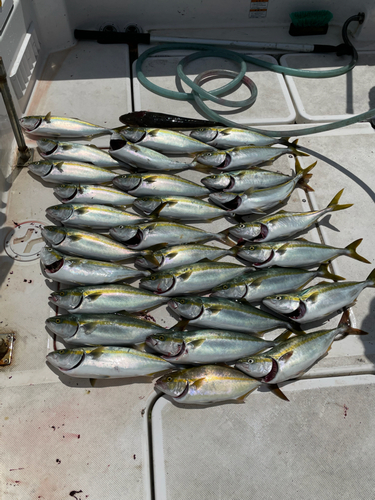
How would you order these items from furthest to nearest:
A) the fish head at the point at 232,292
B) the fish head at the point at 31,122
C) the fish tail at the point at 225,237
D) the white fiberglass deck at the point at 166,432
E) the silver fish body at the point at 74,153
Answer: the fish head at the point at 31,122 → the silver fish body at the point at 74,153 → the fish tail at the point at 225,237 → the fish head at the point at 232,292 → the white fiberglass deck at the point at 166,432

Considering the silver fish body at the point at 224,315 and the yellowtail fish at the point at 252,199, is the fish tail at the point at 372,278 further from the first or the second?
the yellowtail fish at the point at 252,199

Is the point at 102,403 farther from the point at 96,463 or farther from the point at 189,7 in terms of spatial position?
the point at 189,7

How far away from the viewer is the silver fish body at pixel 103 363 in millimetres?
2209

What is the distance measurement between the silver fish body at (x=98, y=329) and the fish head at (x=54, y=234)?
0.57 m

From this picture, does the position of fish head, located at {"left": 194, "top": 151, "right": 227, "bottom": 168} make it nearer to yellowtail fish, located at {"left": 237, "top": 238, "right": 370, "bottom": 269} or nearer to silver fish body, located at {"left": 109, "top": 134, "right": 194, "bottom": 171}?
silver fish body, located at {"left": 109, "top": 134, "right": 194, "bottom": 171}

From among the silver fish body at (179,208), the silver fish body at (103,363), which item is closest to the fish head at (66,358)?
the silver fish body at (103,363)

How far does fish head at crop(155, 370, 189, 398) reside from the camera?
216 centimetres

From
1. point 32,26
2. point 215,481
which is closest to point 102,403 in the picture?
point 215,481

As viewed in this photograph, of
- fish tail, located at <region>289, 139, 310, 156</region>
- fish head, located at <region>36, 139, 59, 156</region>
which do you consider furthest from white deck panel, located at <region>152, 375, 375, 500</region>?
fish head, located at <region>36, 139, 59, 156</region>

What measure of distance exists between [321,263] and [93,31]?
354 centimetres

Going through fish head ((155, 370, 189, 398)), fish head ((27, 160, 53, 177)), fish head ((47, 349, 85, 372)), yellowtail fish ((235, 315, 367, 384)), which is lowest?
yellowtail fish ((235, 315, 367, 384))

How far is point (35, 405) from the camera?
7.27ft

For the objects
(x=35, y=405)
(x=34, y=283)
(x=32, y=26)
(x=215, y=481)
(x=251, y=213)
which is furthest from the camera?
(x=32, y=26)

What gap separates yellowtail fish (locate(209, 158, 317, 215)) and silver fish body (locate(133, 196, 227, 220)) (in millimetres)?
70
